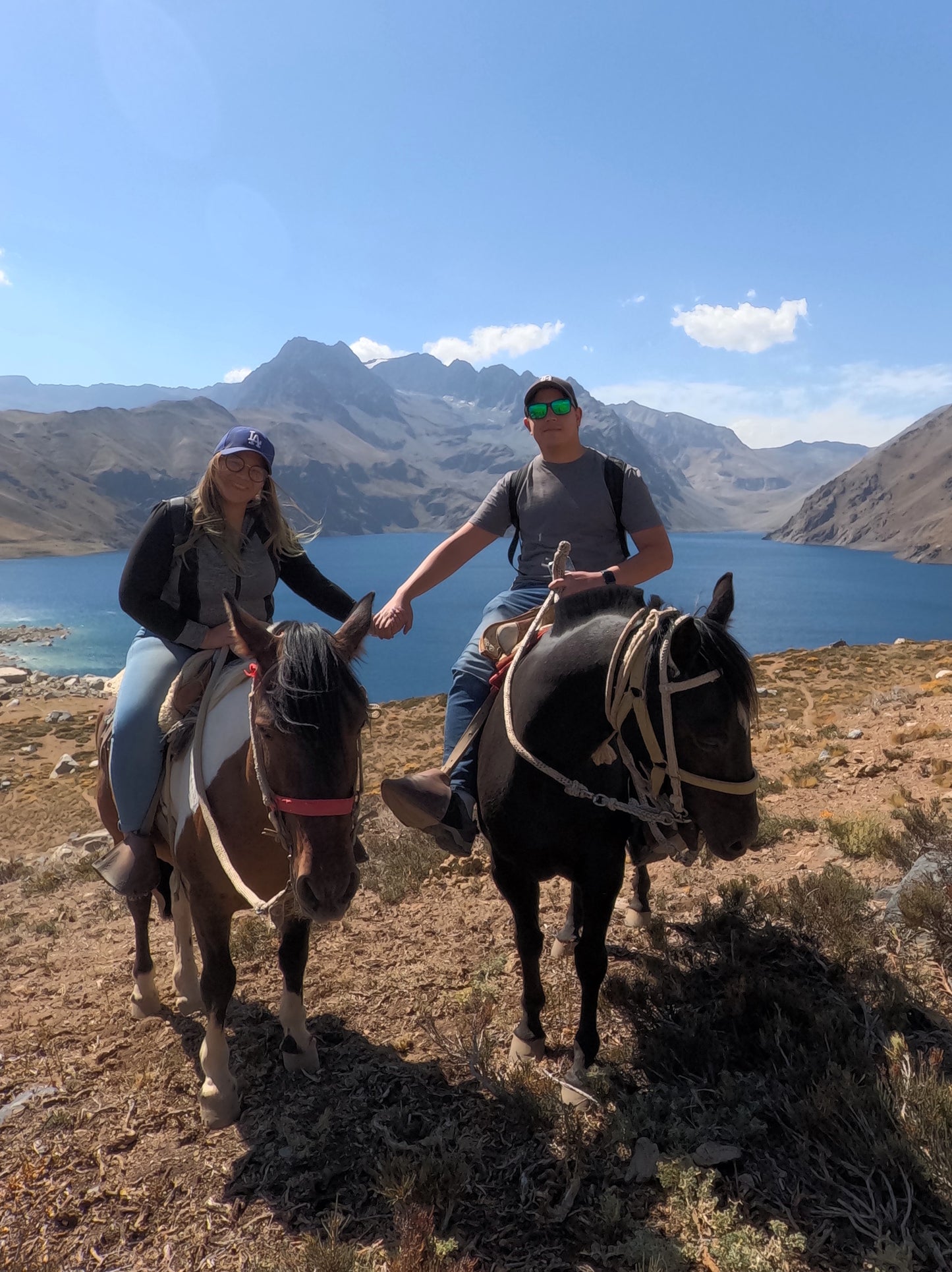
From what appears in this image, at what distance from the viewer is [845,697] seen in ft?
45.6

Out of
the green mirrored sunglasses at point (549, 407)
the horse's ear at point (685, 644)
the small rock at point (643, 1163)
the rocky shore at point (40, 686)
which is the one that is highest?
the green mirrored sunglasses at point (549, 407)

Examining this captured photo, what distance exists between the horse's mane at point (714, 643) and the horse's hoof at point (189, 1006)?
3.68 meters

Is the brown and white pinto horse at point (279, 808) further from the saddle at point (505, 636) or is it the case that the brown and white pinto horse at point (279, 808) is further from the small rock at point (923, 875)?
the small rock at point (923, 875)

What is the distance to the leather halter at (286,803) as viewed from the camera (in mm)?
2732

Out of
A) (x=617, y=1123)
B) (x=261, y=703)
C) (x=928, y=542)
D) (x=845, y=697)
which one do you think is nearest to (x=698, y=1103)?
(x=617, y=1123)

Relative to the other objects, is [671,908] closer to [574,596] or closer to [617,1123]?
[617,1123]

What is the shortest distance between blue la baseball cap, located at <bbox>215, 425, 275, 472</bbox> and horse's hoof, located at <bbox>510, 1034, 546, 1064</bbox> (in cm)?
357

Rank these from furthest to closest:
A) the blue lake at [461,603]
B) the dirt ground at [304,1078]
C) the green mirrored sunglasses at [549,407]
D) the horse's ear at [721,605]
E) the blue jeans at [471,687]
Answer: the blue lake at [461,603] → the green mirrored sunglasses at [549,407] → the blue jeans at [471,687] → the horse's ear at [721,605] → the dirt ground at [304,1078]

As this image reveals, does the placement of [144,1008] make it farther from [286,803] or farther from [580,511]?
[580,511]

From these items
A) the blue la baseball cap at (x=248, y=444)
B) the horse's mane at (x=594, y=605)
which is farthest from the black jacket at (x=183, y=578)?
the horse's mane at (x=594, y=605)

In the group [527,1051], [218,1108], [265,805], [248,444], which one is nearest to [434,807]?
[265,805]

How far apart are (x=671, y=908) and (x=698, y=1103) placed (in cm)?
221

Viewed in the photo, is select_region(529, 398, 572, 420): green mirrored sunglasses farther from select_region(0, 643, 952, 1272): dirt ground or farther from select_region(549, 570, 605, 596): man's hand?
select_region(0, 643, 952, 1272): dirt ground

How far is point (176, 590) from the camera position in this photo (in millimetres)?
3877
